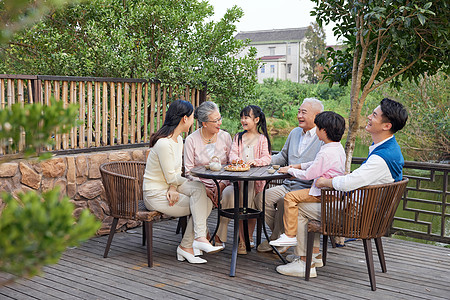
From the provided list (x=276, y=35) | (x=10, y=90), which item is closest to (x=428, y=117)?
(x=10, y=90)

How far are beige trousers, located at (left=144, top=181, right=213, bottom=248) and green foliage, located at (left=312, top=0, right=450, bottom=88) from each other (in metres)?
1.87

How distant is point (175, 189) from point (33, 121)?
2.94 metres

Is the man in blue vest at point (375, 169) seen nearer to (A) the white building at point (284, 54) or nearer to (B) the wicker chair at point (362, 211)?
(B) the wicker chair at point (362, 211)

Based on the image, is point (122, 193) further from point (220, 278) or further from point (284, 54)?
point (284, 54)

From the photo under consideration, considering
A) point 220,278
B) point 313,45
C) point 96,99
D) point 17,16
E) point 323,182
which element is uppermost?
point 313,45

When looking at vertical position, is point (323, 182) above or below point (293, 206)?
above

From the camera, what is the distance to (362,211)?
327cm

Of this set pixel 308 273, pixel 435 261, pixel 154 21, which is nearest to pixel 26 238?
pixel 308 273

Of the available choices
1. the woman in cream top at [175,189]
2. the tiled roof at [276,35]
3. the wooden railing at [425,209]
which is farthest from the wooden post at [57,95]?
the tiled roof at [276,35]

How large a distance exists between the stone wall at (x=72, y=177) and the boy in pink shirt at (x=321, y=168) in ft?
5.95

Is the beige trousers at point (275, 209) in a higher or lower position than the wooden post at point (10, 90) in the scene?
lower

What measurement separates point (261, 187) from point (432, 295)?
1622mm

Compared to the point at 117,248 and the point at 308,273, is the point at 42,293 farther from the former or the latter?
the point at 308,273

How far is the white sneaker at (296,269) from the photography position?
3542 millimetres
